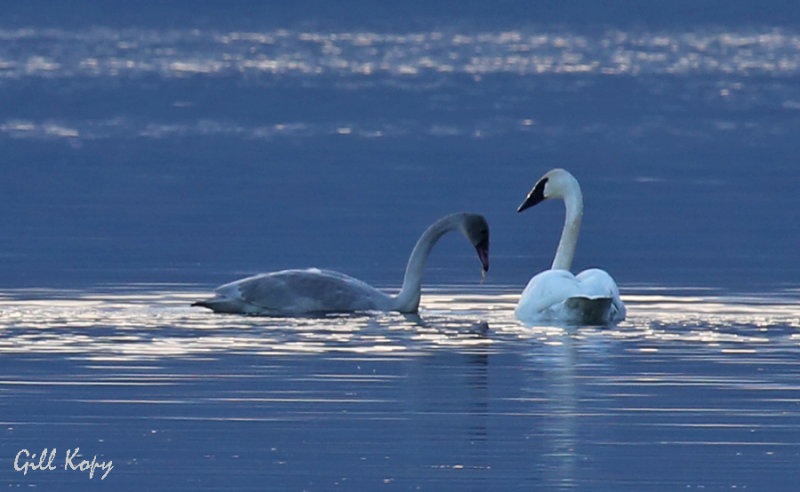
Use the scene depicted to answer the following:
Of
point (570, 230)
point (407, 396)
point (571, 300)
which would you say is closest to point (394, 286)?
point (570, 230)

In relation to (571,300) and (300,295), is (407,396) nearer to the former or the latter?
(571,300)

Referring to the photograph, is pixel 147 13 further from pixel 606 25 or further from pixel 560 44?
pixel 560 44

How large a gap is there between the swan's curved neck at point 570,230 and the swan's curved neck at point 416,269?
3.18 feet

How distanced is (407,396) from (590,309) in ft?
11.6

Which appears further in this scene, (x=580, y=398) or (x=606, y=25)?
(x=606, y=25)

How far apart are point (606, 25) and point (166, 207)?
10003cm

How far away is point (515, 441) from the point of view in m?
12.5

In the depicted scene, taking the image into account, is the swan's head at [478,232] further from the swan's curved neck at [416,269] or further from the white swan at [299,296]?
the white swan at [299,296]

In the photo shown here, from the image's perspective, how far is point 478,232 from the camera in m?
18.7

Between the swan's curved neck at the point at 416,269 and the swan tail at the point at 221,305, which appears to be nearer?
the swan tail at the point at 221,305

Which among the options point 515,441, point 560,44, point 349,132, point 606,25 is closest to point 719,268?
point 515,441

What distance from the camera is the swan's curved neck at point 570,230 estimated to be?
19.5m
